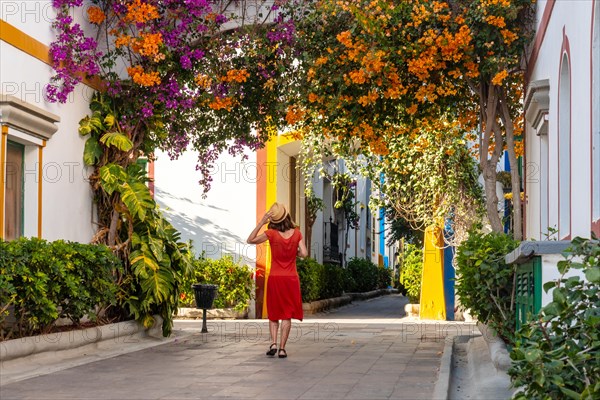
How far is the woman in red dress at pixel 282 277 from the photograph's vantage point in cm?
1198

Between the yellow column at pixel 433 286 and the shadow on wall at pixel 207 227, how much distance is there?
3970mm

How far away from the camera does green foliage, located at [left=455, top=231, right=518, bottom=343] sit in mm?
11398

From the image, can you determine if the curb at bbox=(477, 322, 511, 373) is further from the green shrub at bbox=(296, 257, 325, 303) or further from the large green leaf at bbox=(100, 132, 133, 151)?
the green shrub at bbox=(296, 257, 325, 303)

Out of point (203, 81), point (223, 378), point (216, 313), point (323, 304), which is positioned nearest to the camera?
point (223, 378)

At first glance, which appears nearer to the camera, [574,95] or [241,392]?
[241,392]

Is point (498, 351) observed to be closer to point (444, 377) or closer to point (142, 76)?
point (444, 377)

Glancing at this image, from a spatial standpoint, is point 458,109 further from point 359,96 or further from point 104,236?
point 104,236

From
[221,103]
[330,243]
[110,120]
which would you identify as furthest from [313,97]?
[330,243]

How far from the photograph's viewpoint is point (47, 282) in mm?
11102

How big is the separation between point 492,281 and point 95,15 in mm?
6839

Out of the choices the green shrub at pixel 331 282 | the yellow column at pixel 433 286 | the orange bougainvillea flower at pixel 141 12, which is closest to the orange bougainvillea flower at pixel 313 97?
the orange bougainvillea flower at pixel 141 12

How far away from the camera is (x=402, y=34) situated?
44.8ft

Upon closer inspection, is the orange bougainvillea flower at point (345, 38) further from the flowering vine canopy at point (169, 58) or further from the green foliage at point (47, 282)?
the green foliage at point (47, 282)

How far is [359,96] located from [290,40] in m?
1.37
